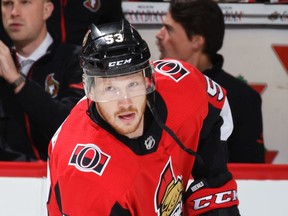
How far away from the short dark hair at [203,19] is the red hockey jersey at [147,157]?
0.63 meters

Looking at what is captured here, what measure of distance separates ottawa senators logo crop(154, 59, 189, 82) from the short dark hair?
0.63m

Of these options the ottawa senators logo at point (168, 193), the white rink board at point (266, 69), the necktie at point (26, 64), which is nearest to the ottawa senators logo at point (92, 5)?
the necktie at point (26, 64)

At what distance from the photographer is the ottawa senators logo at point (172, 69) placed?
1.77 metres

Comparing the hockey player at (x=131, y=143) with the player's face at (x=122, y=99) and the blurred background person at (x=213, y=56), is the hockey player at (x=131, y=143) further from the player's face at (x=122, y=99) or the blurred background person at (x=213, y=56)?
the blurred background person at (x=213, y=56)

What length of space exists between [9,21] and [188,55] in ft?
1.82

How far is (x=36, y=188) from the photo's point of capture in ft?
6.94

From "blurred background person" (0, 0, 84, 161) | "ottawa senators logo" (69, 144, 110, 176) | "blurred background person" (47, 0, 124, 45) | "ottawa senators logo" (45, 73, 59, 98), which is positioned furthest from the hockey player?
"blurred background person" (47, 0, 124, 45)

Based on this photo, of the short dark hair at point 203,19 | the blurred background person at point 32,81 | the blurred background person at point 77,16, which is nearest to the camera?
the blurred background person at point 32,81

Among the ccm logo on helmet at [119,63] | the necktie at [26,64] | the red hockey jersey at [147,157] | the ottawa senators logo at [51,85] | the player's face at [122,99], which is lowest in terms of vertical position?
the ottawa senators logo at [51,85]

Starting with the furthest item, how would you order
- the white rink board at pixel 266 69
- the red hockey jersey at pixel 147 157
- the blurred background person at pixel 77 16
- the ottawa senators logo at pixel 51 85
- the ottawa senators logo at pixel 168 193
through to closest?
the white rink board at pixel 266 69 → the blurred background person at pixel 77 16 → the ottawa senators logo at pixel 51 85 → the ottawa senators logo at pixel 168 193 → the red hockey jersey at pixel 147 157

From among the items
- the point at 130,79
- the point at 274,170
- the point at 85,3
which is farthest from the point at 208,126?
the point at 85,3

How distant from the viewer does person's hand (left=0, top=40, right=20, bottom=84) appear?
2230 millimetres

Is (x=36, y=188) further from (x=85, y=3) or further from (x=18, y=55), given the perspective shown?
(x=85, y=3)

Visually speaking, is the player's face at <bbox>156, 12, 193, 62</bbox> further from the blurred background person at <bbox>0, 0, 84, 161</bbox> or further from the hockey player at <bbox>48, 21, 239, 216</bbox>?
the hockey player at <bbox>48, 21, 239, 216</bbox>
